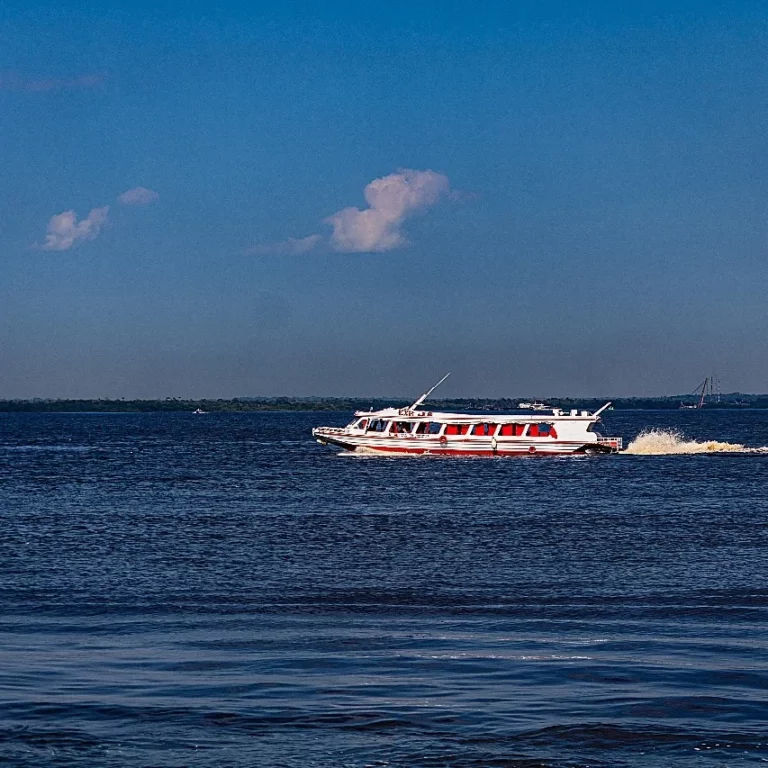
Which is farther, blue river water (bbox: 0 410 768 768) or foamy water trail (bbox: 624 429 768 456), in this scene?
foamy water trail (bbox: 624 429 768 456)

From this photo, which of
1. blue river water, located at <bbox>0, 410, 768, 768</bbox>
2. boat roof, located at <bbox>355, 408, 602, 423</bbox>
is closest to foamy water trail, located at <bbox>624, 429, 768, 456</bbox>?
boat roof, located at <bbox>355, 408, 602, 423</bbox>

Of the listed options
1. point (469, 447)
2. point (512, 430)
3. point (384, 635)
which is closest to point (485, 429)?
point (512, 430)

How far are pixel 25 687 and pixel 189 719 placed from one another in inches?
122

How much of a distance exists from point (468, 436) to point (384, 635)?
74.9 metres

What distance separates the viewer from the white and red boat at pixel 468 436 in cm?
9725

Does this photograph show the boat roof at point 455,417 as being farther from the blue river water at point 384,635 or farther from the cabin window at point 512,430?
the blue river water at point 384,635

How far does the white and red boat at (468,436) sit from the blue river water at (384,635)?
136 ft

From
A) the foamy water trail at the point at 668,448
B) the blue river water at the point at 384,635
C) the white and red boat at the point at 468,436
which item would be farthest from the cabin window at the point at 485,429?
the blue river water at the point at 384,635

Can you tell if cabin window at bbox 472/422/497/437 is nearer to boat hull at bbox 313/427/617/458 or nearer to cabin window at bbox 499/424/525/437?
cabin window at bbox 499/424/525/437

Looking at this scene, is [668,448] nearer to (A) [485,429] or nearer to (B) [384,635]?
(A) [485,429]

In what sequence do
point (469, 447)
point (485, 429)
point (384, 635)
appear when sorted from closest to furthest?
point (384, 635), point (469, 447), point (485, 429)

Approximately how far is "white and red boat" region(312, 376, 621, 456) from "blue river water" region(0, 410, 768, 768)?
4155 cm

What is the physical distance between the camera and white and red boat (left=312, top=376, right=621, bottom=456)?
97250 millimetres

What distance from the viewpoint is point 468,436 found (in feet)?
321
